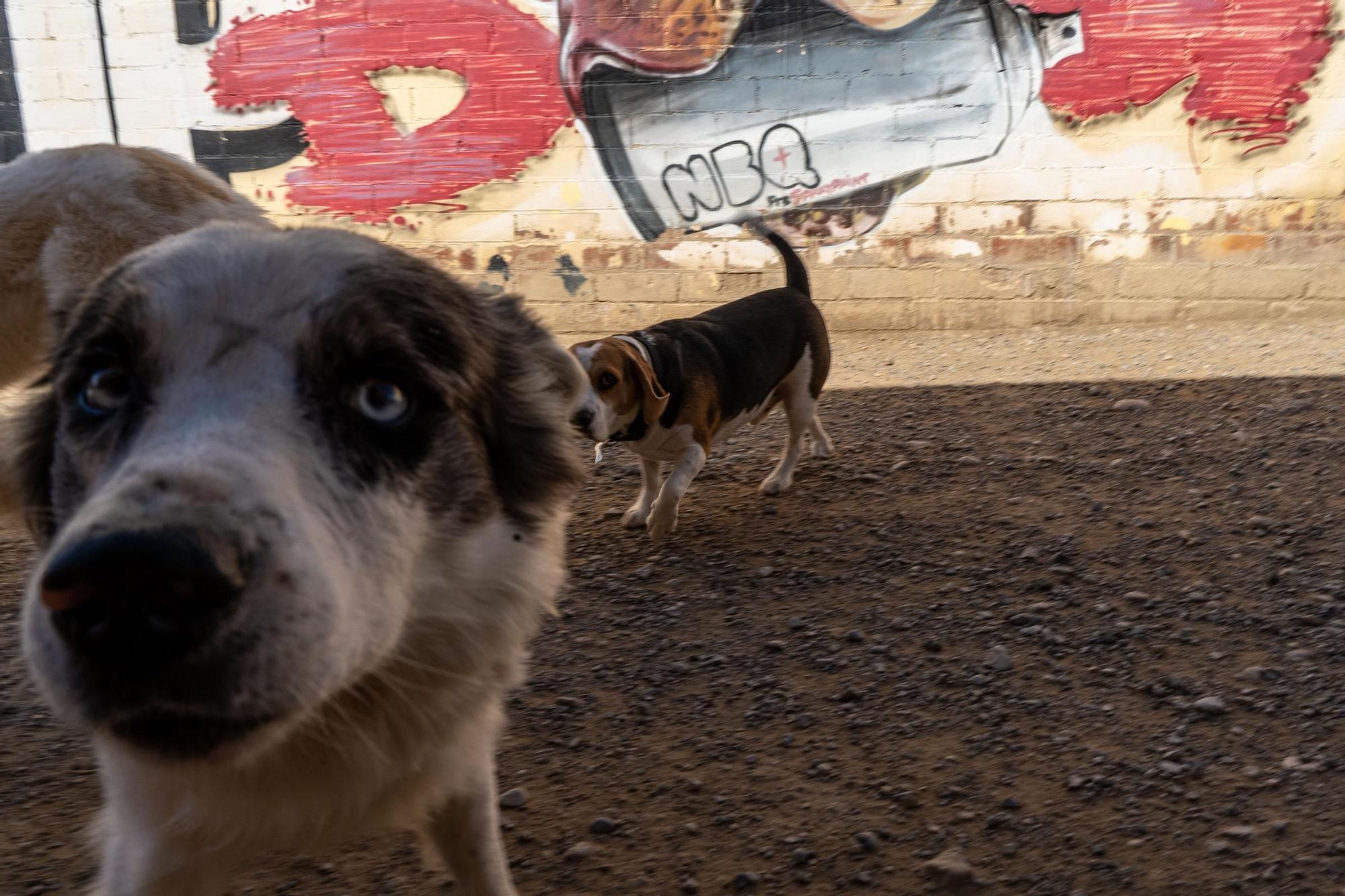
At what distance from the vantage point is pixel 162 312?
1.61 meters

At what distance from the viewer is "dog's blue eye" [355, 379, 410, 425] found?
1.64 metres

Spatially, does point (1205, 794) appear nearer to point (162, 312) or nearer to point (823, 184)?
A: point (162, 312)

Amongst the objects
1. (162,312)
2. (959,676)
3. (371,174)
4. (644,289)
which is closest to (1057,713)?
(959,676)

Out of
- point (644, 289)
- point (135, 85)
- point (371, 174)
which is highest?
point (135, 85)

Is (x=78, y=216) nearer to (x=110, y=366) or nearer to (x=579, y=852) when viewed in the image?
(x=110, y=366)

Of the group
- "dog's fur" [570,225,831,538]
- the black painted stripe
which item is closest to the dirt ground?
"dog's fur" [570,225,831,538]

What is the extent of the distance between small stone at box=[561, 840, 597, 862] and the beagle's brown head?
67.4 inches

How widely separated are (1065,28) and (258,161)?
5.70 metres

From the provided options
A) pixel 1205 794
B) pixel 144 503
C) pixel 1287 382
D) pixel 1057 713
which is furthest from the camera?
pixel 1287 382

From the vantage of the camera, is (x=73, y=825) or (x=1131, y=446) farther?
(x=1131, y=446)

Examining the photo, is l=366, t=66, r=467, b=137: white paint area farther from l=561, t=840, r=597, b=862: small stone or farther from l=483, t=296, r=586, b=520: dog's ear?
l=561, t=840, r=597, b=862: small stone
